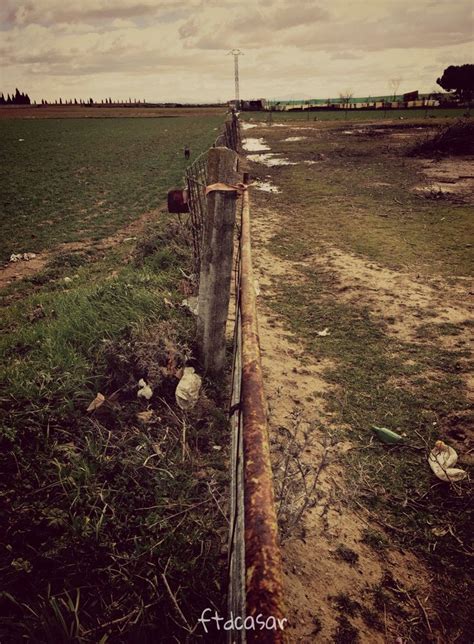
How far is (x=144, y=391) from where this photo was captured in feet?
8.15

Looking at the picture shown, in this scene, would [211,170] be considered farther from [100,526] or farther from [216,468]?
[100,526]

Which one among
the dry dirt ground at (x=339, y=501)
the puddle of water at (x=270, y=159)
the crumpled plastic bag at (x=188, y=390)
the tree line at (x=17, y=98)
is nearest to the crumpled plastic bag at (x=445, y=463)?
the dry dirt ground at (x=339, y=501)

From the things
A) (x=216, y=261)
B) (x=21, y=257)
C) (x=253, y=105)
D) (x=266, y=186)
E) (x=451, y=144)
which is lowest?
(x=21, y=257)

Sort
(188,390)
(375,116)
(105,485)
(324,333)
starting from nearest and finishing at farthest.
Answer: (105,485), (188,390), (324,333), (375,116)

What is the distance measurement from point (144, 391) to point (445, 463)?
1.97 meters

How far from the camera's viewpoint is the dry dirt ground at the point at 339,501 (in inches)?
61.0

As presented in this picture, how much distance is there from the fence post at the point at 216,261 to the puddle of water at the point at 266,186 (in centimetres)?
732

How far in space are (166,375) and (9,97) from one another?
161360mm

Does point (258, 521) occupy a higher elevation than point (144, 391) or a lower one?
higher

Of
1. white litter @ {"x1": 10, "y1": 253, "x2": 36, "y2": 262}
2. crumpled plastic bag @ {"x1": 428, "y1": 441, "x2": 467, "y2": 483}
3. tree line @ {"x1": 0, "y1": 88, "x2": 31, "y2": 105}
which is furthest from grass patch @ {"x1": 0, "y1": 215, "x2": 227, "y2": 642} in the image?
tree line @ {"x1": 0, "y1": 88, "x2": 31, "y2": 105}

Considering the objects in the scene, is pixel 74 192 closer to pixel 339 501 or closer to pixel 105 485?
pixel 105 485

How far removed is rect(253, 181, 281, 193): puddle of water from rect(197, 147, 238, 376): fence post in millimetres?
7324

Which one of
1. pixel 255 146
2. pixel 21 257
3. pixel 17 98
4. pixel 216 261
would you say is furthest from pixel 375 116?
pixel 17 98

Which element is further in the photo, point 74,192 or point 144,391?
point 74,192
